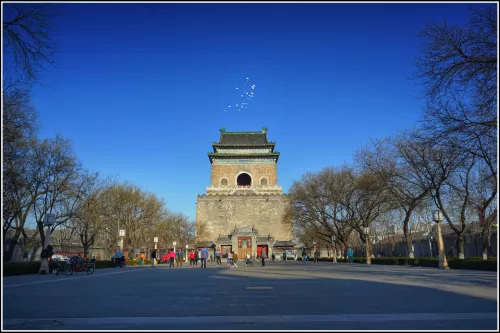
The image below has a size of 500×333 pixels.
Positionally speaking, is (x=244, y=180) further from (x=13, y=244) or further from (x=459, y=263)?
(x=459, y=263)

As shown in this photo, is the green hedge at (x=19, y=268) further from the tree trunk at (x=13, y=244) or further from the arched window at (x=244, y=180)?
the arched window at (x=244, y=180)

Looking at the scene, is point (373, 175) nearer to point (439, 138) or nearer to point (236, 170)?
point (439, 138)

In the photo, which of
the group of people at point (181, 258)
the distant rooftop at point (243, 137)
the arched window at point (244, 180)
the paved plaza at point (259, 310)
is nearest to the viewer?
the paved plaza at point (259, 310)

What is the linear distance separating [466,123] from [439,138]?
1465mm

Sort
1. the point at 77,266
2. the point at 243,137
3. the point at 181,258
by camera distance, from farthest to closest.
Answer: the point at 243,137 < the point at 181,258 < the point at 77,266

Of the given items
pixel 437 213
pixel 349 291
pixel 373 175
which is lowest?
pixel 349 291

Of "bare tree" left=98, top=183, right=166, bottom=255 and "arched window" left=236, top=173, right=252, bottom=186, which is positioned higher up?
"arched window" left=236, top=173, right=252, bottom=186

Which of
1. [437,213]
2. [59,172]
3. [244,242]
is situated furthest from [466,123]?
[244,242]

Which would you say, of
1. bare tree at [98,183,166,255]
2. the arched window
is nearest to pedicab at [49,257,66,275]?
bare tree at [98,183,166,255]

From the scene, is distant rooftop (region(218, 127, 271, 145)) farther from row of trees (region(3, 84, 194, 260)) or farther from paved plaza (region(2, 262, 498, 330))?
paved plaza (region(2, 262, 498, 330))

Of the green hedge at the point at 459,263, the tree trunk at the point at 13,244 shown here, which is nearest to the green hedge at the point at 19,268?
the tree trunk at the point at 13,244

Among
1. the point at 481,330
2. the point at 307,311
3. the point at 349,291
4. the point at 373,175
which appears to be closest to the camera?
the point at 481,330

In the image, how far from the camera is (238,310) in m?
8.58

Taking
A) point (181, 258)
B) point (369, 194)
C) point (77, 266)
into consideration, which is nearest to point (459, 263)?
point (369, 194)
